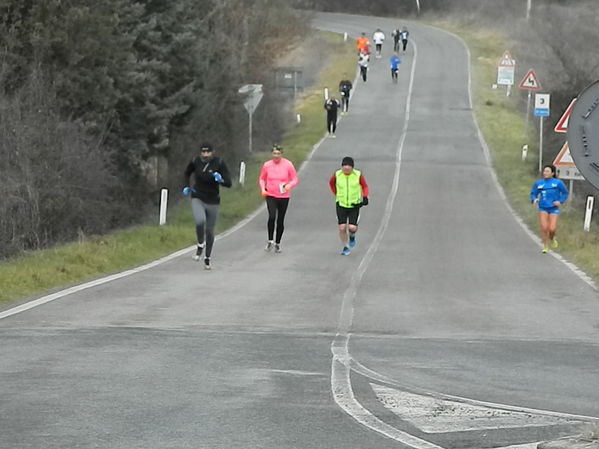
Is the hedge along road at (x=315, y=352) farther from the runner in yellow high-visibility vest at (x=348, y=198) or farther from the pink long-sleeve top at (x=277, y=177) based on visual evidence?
the pink long-sleeve top at (x=277, y=177)

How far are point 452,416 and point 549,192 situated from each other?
15.6m

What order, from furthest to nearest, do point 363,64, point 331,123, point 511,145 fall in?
point 363,64
point 331,123
point 511,145

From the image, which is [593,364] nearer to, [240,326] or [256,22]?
[240,326]

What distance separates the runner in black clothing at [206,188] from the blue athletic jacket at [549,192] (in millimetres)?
6785

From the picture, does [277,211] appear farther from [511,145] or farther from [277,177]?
[511,145]

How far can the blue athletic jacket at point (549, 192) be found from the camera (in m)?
23.0

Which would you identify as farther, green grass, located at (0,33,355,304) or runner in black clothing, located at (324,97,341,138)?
runner in black clothing, located at (324,97,341,138)

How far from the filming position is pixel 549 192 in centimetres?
2298

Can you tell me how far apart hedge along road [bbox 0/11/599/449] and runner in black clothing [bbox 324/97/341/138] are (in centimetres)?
2514

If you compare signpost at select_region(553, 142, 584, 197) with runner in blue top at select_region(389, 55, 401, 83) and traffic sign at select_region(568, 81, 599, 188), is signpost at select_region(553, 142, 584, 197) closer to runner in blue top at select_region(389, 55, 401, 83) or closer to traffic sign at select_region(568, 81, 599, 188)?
traffic sign at select_region(568, 81, 599, 188)

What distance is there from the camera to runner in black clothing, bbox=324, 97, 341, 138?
4966 centimetres

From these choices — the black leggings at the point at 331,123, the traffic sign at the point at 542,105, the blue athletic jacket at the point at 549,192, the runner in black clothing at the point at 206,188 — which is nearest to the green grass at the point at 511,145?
the blue athletic jacket at the point at 549,192

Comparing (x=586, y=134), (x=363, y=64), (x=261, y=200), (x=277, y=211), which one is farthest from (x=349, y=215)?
(x=363, y=64)

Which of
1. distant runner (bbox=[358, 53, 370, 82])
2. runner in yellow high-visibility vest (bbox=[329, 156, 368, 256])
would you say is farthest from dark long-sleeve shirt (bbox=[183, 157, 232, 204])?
distant runner (bbox=[358, 53, 370, 82])
